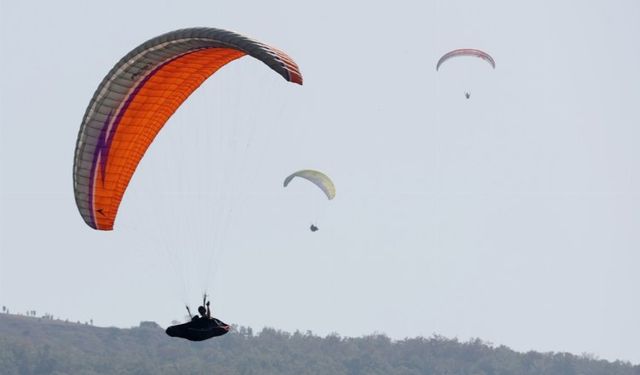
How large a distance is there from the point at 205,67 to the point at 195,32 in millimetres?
4522

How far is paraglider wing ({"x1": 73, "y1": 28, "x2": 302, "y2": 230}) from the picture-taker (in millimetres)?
54344

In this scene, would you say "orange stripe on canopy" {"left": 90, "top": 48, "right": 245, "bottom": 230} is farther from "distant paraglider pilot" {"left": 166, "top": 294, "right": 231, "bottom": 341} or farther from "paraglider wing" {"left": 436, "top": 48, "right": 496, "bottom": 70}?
"paraglider wing" {"left": 436, "top": 48, "right": 496, "bottom": 70}

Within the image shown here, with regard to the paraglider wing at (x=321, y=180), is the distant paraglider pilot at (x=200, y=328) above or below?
below

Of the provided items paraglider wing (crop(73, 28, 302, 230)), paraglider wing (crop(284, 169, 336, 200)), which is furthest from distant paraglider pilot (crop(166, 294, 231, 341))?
paraglider wing (crop(284, 169, 336, 200))

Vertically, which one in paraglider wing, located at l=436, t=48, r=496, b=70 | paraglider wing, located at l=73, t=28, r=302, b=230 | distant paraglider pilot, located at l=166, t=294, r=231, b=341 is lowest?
distant paraglider pilot, located at l=166, t=294, r=231, b=341

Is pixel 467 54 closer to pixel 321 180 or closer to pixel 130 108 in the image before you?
pixel 321 180

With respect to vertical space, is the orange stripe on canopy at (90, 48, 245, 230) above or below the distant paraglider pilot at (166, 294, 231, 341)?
above

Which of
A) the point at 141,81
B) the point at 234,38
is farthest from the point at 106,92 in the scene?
the point at 234,38

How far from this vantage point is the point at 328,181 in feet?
301

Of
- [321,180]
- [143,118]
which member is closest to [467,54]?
[321,180]

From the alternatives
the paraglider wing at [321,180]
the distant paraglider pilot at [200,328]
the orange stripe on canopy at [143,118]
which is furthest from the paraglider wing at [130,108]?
the paraglider wing at [321,180]

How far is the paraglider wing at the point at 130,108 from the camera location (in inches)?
2140

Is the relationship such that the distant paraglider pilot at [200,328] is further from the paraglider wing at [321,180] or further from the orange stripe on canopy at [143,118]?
the paraglider wing at [321,180]

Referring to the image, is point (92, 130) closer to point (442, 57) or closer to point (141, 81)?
point (141, 81)
